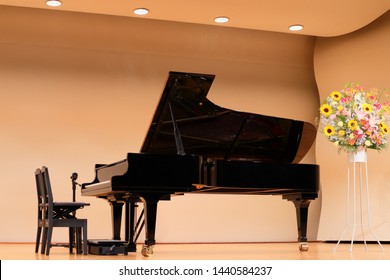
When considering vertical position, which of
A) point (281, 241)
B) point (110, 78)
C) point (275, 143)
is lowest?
point (281, 241)

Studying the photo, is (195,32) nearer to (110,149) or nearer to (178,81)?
(110,149)

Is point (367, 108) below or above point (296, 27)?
below

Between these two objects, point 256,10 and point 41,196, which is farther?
point 256,10

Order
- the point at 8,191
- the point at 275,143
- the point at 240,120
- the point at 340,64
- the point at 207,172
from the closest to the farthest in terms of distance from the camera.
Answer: the point at 207,172 < the point at 240,120 < the point at 275,143 < the point at 8,191 < the point at 340,64

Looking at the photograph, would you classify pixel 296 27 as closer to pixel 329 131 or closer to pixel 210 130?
pixel 329 131

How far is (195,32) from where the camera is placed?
9.35m

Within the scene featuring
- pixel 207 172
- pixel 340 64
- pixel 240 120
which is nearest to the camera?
pixel 207 172

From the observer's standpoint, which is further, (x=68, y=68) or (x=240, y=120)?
(x=68, y=68)

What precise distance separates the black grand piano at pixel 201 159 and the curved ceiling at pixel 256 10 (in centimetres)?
170

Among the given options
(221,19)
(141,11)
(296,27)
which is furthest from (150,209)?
(296,27)

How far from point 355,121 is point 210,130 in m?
1.37

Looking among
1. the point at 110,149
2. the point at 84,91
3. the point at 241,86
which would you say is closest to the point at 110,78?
the point at 84,91

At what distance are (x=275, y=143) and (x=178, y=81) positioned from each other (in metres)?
1.55

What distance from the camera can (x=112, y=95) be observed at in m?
9.01
